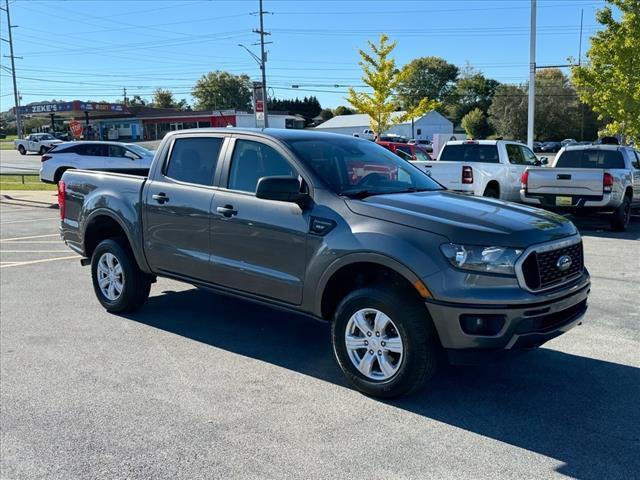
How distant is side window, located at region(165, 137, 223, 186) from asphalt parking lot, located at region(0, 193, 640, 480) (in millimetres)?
1500

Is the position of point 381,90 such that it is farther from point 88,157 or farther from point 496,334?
point 496,334

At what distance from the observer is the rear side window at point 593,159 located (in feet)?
41.4

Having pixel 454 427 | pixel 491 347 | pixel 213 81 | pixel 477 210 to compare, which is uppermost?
pixel 213 81

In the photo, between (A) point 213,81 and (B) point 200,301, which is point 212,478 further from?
(A) point 213,81

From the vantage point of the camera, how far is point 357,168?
498cm

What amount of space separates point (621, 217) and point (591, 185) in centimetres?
112

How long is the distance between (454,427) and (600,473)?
87cm

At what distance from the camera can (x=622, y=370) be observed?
15.2ft

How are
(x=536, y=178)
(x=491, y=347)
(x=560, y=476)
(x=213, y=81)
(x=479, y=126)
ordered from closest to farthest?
(x=560, y=476)
(x=491, y=347)
(x=536, y=178)
(x=479, y=126)
(x=213, y=81)

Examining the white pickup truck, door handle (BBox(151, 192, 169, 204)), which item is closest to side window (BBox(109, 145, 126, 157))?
the white pickup truck

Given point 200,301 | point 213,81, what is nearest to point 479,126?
point 213,81

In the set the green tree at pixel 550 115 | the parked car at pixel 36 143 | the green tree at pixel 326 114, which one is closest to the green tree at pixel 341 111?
the green tree at pixel 326 114

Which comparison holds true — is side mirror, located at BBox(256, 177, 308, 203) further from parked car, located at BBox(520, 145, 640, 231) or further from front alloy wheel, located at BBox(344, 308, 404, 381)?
parked car, located at BBox(520, 145, 640, 231)

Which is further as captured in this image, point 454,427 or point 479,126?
point 479,126
